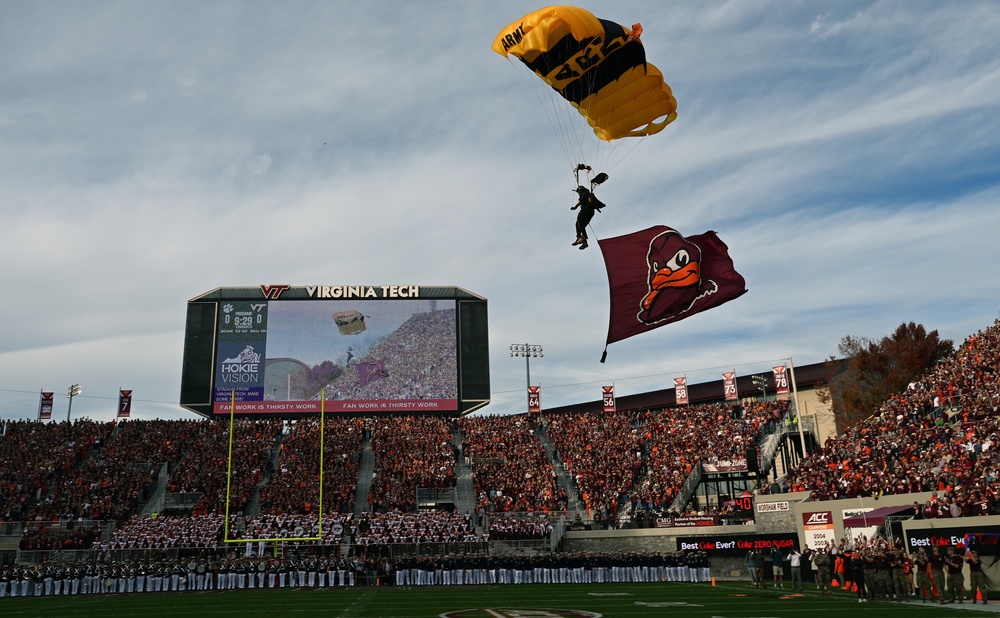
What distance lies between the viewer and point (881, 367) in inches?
1895

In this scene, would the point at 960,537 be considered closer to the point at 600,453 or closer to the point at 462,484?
the point at 600,453

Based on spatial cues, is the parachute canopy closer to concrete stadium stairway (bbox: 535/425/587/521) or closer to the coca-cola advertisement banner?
the coca-cola advertisement banner

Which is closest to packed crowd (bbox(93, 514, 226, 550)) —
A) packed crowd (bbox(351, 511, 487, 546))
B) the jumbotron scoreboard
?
packed crowd (bbox(351, 511, 487, 546))

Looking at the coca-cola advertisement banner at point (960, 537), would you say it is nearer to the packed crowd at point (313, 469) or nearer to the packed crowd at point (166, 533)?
the packed crowd at point (313, 469)

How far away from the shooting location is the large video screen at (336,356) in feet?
136

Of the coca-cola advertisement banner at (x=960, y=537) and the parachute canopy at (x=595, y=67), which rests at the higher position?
the parachute canopy at (x=595, y=67)

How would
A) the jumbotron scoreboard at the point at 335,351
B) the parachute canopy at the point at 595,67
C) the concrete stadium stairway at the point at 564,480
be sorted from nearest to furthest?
the parachute canopy at the point at 595,67, the concrete stadium stairway at the point at 564,480, the jumbotron scoreboard at the point at 335,351

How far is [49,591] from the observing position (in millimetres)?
26141

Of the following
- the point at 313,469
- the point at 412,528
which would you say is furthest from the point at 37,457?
the point at 412,528

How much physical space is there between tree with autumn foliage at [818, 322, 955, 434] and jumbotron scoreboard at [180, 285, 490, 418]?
68.2ft

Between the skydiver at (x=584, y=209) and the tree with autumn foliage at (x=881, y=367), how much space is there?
32.2 metres

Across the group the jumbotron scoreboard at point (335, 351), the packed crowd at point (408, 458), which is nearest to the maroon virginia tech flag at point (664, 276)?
the packed crowd at point (408, 458)

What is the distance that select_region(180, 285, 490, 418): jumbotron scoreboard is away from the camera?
135 feet

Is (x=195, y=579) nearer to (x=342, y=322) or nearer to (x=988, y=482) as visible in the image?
(x=342, y=322)
